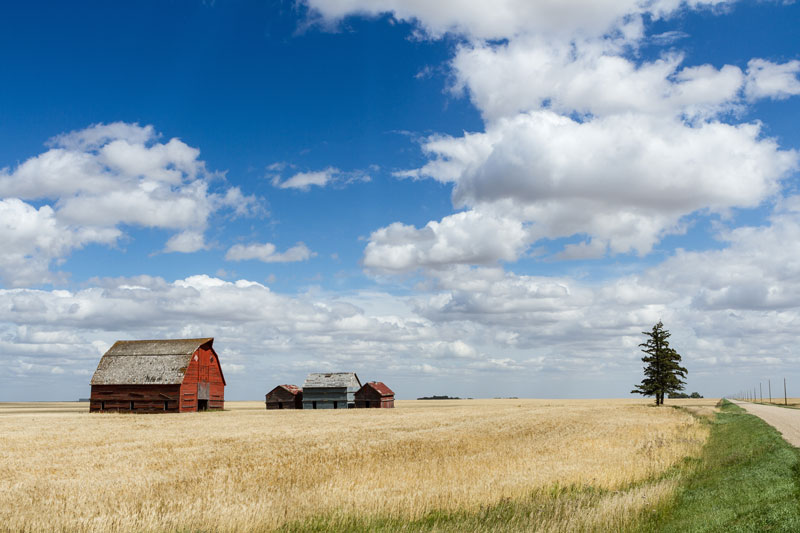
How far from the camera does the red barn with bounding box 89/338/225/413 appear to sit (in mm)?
70062

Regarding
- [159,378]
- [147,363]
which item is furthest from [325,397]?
[159,378]

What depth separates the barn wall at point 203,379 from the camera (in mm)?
71475

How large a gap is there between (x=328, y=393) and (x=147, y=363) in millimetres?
30728

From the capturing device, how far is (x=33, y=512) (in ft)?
45.9

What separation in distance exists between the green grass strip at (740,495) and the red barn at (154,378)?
58.7 meters

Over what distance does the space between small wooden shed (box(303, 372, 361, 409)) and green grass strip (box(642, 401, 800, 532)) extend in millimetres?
74967

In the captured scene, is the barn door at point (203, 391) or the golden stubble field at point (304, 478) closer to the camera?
the golden stubble field at point (304, 478)

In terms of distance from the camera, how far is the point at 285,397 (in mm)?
98438

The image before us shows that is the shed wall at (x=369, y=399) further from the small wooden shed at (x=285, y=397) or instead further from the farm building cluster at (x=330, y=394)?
the small wooden shed at (x=285, y=397)

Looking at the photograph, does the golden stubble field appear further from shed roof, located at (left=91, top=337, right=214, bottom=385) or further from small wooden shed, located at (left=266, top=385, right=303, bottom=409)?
small wooden shed, located at (left=266, top=385, right=303, bottom=409)

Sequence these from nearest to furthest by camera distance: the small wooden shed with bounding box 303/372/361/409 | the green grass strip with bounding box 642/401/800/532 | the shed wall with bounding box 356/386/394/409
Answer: the green grass strip with bounding box 642/401/800/532, the small wooden shed with bounding box 303/372/361/409, the shed wall with bounding box 356/386/394/409

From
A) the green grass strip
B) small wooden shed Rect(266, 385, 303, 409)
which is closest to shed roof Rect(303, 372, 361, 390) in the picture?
small wooden shed Rect(266, 385, 303, 409)

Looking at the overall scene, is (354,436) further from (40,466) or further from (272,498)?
(272,498)

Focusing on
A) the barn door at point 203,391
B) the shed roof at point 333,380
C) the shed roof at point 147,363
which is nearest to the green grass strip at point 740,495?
the shed roof at point 147,363
